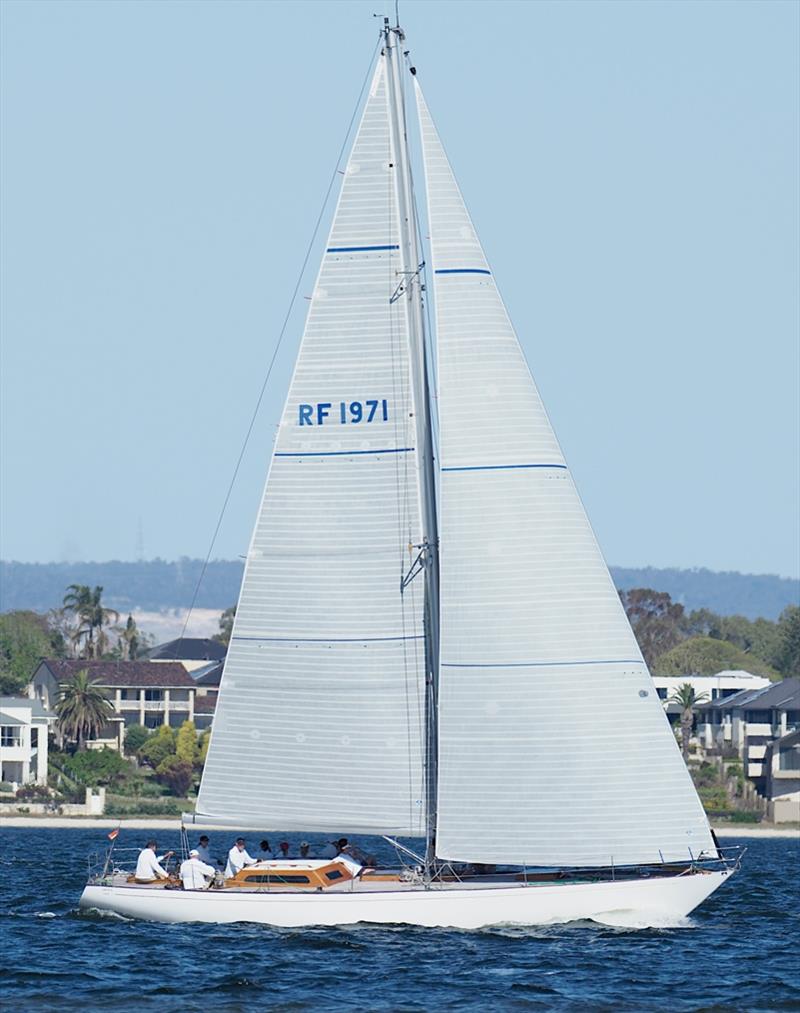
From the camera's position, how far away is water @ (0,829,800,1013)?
28562 mm

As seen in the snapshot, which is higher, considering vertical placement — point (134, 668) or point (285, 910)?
point (134, 668)

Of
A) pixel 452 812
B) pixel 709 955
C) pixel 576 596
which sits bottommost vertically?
pixel 709 955

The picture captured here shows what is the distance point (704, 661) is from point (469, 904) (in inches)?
5085

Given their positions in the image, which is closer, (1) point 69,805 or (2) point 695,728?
(1) point 69,805

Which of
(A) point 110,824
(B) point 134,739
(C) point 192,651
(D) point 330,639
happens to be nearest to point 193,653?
(C) point 192,651

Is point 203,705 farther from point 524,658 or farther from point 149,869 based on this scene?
point 524,658

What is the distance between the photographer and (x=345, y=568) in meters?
34.3

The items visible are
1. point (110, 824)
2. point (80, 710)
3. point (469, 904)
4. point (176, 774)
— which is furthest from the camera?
point (80, 710)

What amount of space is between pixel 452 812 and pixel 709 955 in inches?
180

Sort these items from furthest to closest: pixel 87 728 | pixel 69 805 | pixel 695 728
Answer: pixel 695 728
pixel 87 728
pixel 69 805

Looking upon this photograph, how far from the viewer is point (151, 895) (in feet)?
113

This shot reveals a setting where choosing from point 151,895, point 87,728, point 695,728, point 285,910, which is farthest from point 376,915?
point 695,728

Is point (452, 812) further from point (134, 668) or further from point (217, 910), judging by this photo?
point (134, 668)

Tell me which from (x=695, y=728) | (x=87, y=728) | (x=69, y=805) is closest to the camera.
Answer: (x=69, y=805)
